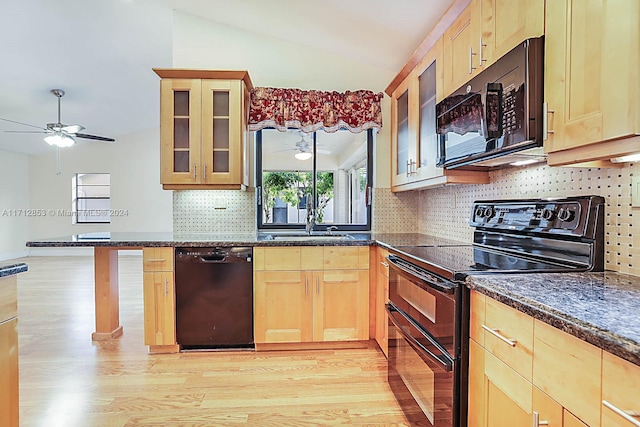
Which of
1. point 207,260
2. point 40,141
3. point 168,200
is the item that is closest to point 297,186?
point 207,260

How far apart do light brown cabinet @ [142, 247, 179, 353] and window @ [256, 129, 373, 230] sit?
102cm

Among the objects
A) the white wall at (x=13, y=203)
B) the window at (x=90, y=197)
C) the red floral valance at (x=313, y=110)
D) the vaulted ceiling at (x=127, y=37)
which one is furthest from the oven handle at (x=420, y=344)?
the white wall at (x=13, y=203)

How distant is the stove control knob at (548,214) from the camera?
155cm

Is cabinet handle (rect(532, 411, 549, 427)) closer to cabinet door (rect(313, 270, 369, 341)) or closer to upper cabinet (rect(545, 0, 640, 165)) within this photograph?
upper cabinet (rect(545, 0, 640, 165))

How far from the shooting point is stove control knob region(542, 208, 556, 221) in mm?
1550

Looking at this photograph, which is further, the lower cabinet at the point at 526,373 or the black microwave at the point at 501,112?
the black microwave at the point at 501,112

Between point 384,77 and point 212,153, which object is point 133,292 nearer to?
point 212,153

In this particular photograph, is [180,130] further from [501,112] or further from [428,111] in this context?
[501,112]

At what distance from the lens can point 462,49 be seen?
1841 millimetres

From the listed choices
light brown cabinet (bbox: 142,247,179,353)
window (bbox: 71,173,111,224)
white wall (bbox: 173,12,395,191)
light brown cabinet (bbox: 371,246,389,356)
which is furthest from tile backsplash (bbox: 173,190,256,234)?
window (bbox: 71,173,111,224)

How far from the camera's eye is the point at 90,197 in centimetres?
818

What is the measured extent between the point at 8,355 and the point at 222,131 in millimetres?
2056

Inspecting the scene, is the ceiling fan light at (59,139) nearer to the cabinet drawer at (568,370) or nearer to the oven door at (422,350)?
the oven door at (422,350)

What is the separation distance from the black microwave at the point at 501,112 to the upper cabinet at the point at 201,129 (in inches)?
66.6
